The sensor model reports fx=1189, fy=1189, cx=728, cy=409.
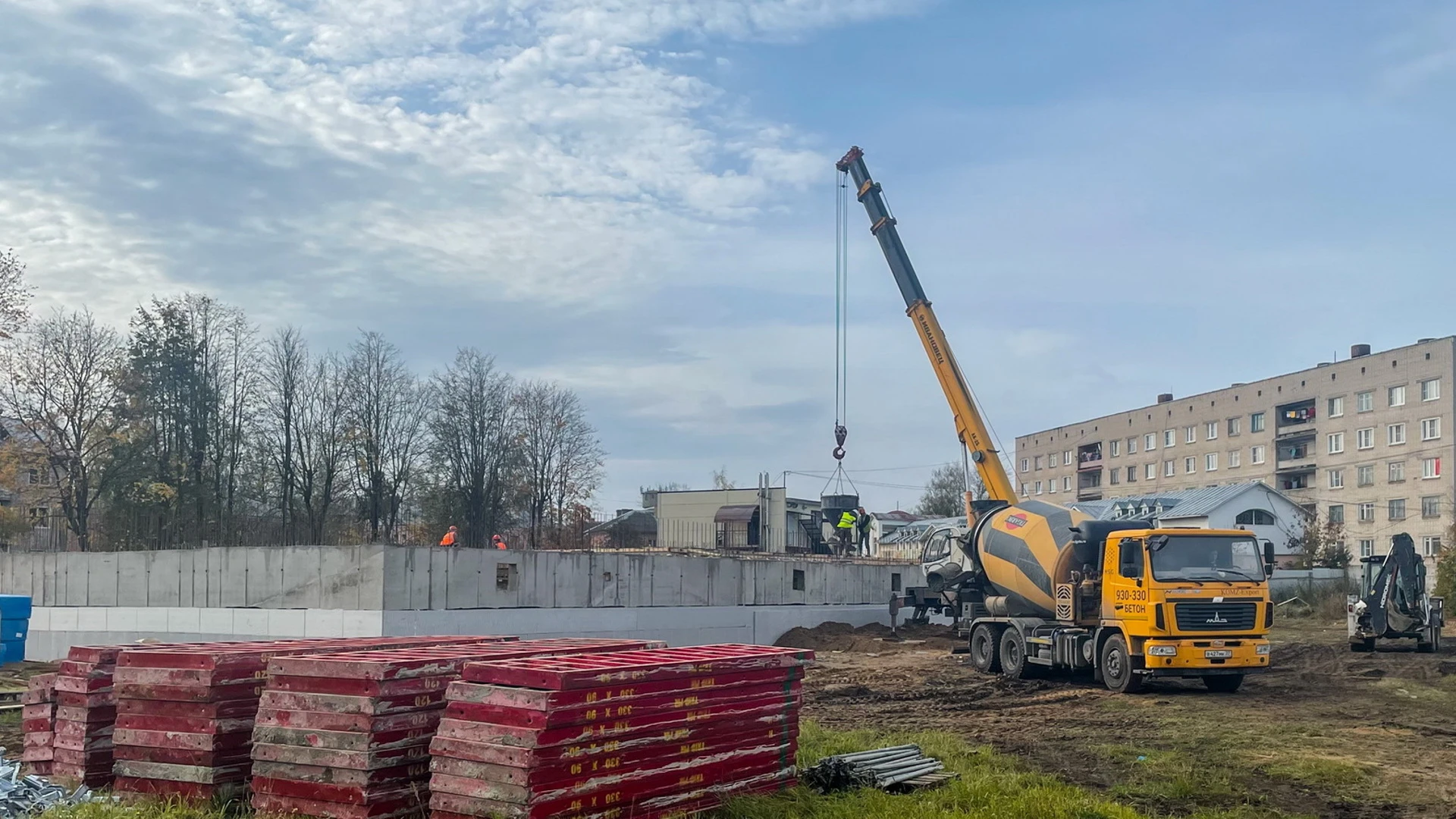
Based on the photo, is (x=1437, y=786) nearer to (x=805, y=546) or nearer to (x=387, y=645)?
(x=387, y=645)

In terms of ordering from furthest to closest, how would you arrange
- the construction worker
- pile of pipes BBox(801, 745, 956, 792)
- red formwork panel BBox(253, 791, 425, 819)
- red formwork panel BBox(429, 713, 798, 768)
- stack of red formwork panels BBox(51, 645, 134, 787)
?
1. the construction worker
2. stack of red formwork panels BBox(51, 645, 134, 787)
3. pile of pipes BBox(801, 745, 956, 792)
4. red formwork panel BBox(253, 791, 425, 819)
5. red formwork panel BBox(429, 713, 798, 768)

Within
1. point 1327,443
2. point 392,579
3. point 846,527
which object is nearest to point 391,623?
point 392,579

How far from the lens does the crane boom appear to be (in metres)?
23.4

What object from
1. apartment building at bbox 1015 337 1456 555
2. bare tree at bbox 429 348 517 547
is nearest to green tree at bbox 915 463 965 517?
apartment building at bbox 1015 337 1456 555

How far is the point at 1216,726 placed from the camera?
13.5m

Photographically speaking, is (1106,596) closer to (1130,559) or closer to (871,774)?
(1130,559)

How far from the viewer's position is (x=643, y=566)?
24.6 metres

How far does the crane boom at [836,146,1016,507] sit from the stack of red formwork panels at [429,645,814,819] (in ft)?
45.8

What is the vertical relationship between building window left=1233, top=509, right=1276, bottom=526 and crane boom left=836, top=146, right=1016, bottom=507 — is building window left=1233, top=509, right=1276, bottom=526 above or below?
below

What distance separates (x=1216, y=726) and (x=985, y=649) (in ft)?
23.1

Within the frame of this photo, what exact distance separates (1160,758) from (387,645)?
23.5 ft

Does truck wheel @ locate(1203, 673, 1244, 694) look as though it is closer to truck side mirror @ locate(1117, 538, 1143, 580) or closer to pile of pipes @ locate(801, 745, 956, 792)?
truck side mirror @ locate(1117, 538, 1143, 580)

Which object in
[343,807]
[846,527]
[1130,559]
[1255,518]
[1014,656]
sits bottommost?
[1014,656]

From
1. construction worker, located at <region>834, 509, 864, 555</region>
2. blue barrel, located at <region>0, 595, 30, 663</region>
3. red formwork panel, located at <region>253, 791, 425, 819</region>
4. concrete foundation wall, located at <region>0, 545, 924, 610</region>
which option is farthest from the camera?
construction worker, located at <region>834, 509, 864, 555</region>
